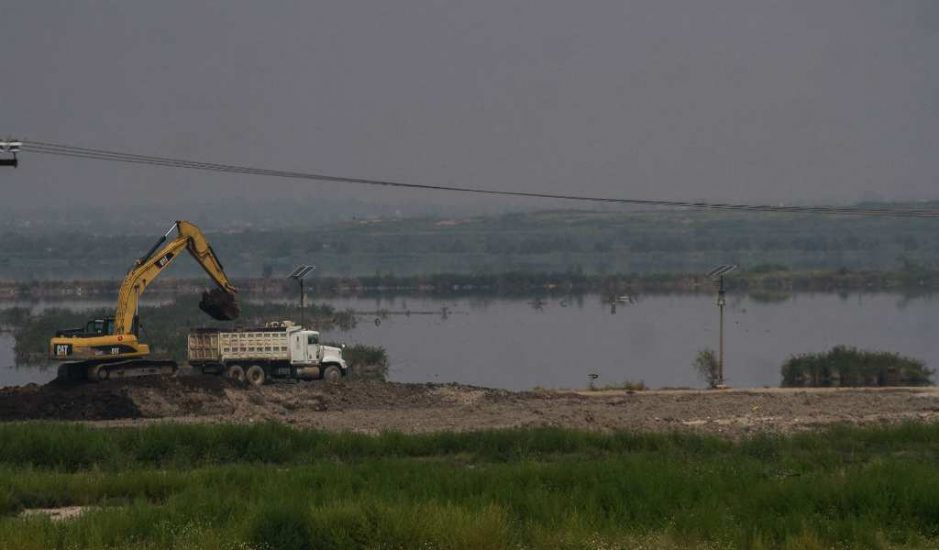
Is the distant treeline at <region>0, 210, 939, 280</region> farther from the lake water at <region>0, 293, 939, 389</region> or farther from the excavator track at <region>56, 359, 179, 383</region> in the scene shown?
the excavator track at <region>56, 359, 179, 383</region>

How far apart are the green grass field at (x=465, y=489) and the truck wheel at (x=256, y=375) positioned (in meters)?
10.3

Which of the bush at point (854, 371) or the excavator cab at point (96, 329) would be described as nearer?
the excavator cab at point (96, 329)

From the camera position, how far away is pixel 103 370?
2925cm

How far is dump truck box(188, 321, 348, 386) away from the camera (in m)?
31.1

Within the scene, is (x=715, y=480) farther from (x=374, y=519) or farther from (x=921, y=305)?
(x=921, y=305)

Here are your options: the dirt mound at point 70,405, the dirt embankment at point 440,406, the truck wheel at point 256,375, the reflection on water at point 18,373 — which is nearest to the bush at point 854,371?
the dirt embankment at point 440,406

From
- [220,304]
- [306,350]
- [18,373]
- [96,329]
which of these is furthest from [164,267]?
[18,373]

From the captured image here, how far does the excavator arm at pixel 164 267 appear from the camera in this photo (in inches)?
1162

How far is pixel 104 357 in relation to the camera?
29.1 m

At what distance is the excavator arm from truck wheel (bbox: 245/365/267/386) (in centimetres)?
135

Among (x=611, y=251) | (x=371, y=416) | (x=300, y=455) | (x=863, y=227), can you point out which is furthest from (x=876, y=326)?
(x=863, y=227)

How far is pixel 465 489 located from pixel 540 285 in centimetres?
7841

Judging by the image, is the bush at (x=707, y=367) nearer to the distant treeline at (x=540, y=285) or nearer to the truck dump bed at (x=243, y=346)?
the truck dump bed at (x=243, y=346)

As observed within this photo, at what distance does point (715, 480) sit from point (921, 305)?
222 ft
